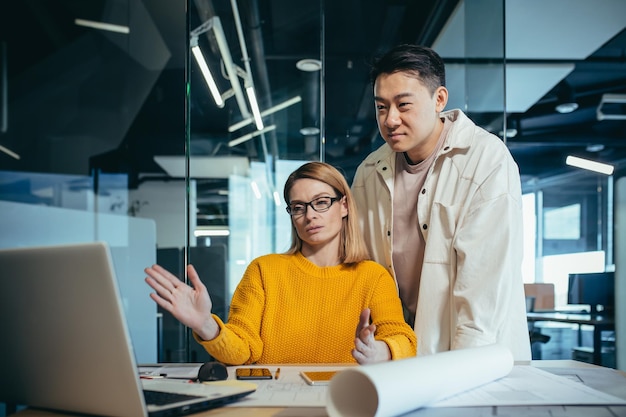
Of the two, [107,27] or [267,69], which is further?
[107,27]

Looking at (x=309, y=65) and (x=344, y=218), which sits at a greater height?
(x=309, y=65)

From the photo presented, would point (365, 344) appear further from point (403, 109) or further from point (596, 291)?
point (596, 291)

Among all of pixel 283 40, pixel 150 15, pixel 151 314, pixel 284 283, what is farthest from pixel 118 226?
pixel 284 283

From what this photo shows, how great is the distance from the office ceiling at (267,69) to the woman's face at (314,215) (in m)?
1.47

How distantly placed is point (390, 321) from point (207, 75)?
2275 mm

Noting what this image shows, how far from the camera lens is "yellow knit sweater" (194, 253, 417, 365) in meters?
1.73

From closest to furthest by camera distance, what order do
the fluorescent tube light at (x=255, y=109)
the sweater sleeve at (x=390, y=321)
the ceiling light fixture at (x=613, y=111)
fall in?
the sweater sleeve at (x=390, y=321) < the fluorescent tube light at (x=255, y=109) < the ceiling light fixture at (x=613, y=111)

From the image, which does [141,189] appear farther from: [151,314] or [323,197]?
[323,197]

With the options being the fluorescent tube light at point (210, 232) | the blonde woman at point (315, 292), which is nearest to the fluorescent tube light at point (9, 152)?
the fluorescent tube light at point (210, 232)

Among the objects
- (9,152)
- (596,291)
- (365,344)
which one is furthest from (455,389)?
(596,291)

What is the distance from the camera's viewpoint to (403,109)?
192 centimetres

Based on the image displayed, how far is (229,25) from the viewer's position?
361 centimetres

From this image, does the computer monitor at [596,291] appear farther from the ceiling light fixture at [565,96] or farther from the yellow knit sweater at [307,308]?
the yellow knit sweater at [307,308]

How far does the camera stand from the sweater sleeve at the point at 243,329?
4.96 ft
